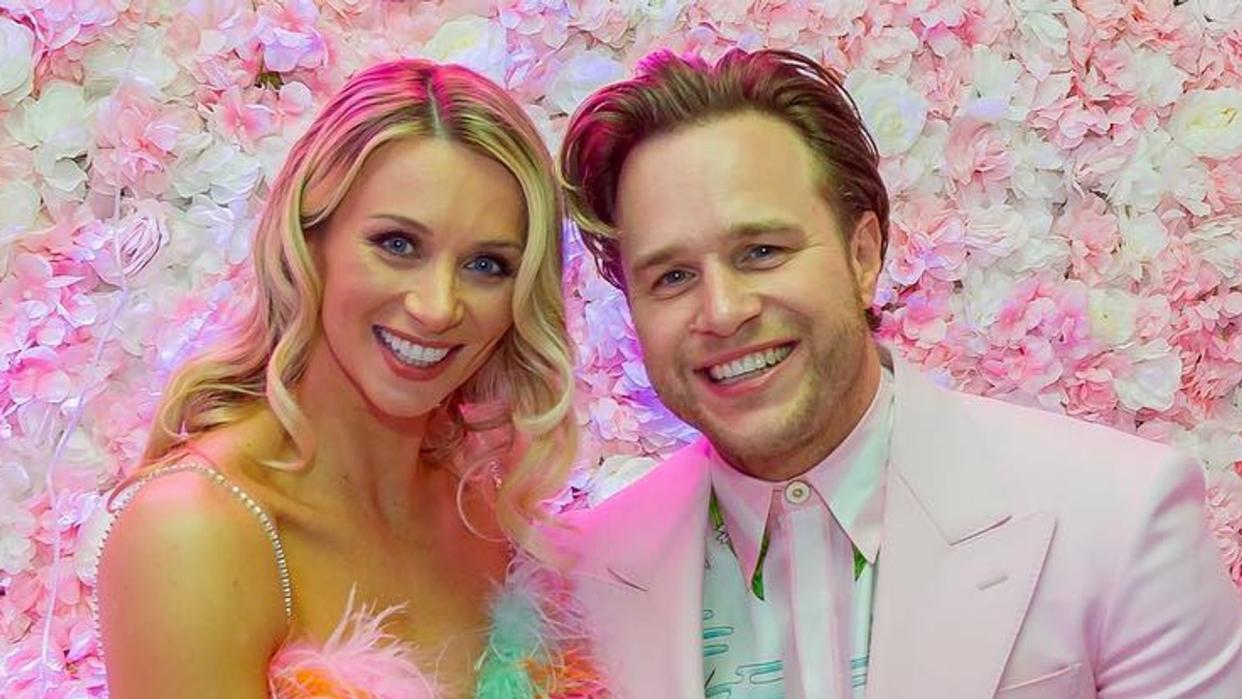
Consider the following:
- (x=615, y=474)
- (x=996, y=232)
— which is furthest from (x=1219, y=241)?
(x=615, y=474)

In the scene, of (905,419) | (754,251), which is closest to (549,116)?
(754,251)

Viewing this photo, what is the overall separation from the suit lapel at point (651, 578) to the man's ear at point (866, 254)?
0.92ft

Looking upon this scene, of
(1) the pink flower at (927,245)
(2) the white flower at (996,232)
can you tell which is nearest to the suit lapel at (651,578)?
(1) the pink flower at (927,245)

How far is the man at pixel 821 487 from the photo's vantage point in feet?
5.02

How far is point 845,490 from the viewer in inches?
65.4

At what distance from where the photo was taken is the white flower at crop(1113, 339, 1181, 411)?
2332 millimetres

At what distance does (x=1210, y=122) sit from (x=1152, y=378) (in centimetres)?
43

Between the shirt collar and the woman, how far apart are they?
22 cm

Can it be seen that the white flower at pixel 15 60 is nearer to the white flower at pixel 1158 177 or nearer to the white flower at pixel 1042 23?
the white flower at pixel 1042 23

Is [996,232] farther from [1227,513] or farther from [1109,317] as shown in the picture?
[1227,513]

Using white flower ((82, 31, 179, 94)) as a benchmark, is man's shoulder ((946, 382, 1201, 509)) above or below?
below

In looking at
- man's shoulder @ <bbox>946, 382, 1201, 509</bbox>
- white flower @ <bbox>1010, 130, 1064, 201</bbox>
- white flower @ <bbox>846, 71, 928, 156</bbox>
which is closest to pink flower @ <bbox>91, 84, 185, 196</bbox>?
white flower @ <bbox>846, 71, 928, 156</bbox>

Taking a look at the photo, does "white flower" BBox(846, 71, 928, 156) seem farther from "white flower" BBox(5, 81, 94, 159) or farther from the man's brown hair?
Result: "white flower" BBox(5, 81, 94, 159)

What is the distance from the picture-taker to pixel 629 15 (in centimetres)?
224
